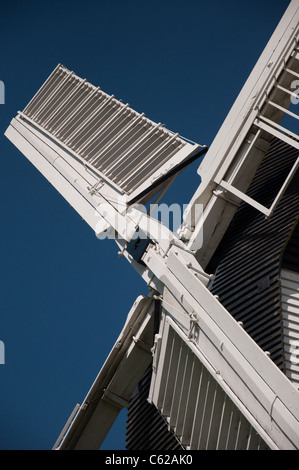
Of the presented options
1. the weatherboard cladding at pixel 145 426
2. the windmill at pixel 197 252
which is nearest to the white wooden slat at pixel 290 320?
the windmill at pixel 197 252

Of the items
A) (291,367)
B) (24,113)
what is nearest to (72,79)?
(24,113)

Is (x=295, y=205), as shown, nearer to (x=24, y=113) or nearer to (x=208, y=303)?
(x=208, y=303)

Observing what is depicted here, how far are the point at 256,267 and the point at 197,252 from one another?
1.12 meters

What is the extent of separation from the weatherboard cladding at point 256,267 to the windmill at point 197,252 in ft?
0.07

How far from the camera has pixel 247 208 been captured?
1318 cm

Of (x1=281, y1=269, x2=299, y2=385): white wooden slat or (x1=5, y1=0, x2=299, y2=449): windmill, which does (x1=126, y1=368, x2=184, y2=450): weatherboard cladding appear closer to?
(x1=5, y1=0, x2=299, y2=449): windmill

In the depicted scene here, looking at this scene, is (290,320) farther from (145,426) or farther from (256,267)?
(145,426)

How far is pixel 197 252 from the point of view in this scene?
12484mm

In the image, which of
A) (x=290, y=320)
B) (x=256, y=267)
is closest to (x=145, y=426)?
(x=256, y=267)

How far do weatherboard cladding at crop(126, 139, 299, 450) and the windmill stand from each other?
2 centimetres

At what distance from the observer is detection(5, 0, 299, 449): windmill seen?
9633mm

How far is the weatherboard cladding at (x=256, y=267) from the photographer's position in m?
10.9

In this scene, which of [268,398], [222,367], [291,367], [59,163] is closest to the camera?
[268,398]

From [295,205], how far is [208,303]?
3.04 meters
